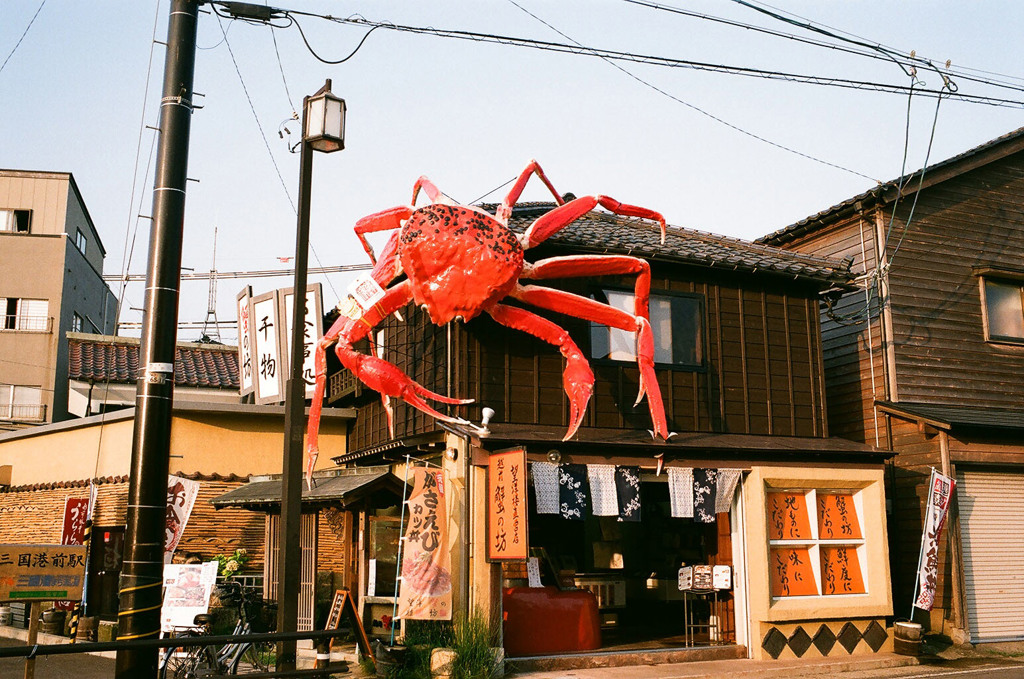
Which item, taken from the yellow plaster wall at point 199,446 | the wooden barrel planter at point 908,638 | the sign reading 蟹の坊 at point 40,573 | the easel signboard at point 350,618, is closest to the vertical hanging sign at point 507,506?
the easel signboard at point 350,618

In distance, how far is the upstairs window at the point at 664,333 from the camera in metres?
15.0

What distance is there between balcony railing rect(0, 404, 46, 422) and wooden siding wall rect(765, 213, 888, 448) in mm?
25671

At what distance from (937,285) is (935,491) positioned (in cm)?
518

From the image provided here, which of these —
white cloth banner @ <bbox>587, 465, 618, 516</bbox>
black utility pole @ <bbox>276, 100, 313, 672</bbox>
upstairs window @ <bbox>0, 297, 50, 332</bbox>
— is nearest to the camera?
black utility pole @ <bbox>276, 100, 313, 672</bbox>

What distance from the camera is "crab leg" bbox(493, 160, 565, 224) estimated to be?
13.8 m

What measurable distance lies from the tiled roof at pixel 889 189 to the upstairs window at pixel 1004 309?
2689mm

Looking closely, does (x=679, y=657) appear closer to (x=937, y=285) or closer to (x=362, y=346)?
(x=362, y=346)

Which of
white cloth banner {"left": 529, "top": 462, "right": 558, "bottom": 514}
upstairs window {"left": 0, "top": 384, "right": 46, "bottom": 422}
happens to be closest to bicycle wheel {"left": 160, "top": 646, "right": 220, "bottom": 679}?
white cloth banner {"left": 529, "top": 462, "right": 558, "bottom": 514}

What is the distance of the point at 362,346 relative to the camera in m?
17.8

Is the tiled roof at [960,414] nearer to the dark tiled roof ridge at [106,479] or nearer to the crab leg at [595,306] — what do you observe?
the crab leg at [595,306]

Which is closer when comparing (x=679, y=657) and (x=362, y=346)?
(x=679, y=657)

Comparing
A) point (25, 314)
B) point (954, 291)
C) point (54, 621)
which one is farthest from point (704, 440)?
point (25, 314)

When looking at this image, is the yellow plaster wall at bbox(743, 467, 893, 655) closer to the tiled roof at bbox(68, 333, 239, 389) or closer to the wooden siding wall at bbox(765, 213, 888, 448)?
the wooden siding wall at bbox(765, 213, 888, 448)

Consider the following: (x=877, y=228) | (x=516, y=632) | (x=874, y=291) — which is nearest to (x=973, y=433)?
(x=874, y=291)
